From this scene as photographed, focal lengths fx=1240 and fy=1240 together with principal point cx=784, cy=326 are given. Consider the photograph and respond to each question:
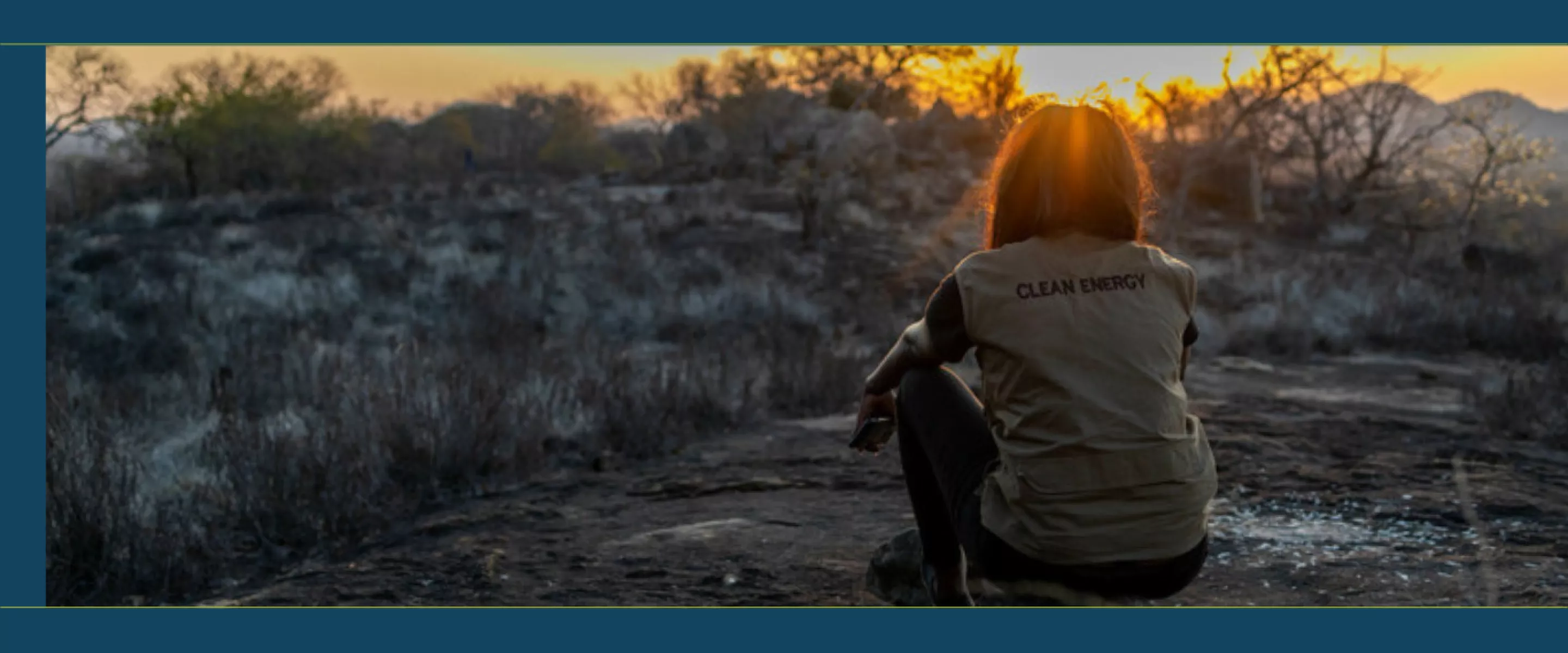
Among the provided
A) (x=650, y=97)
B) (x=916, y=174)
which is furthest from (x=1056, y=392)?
(x=916, y=174)

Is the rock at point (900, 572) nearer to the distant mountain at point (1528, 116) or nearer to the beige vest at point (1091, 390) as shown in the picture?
the beige vest at point (1091, 390)

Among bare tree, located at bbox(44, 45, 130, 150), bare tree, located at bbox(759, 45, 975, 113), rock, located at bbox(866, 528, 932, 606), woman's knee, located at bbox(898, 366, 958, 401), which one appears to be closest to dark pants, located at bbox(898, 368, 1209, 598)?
woman's knee, located at bbox(898, 366, 958, 401)

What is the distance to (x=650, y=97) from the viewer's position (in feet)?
29.6

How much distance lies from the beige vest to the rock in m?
1.11

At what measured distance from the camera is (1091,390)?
201 cm

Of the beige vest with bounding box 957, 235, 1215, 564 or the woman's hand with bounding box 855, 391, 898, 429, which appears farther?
the woman's hand with bounding box 855, 391, 898, 429

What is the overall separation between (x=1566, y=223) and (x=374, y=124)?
23.5 ft

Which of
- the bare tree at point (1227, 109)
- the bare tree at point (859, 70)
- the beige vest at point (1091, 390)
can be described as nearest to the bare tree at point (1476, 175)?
the bare tree at point (1227, 109)

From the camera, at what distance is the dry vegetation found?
446cm

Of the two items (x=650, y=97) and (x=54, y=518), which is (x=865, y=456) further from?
(x=650, y=97)

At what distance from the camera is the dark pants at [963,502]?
2.14 metres

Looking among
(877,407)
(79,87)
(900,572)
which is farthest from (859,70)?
(877,407)

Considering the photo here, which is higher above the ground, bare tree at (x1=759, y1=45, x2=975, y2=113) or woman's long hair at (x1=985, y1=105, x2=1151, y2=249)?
bare tree at (x1=759, y1=45, x2=975, y2=113)

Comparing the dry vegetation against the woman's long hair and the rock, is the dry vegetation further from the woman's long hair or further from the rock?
the rock
